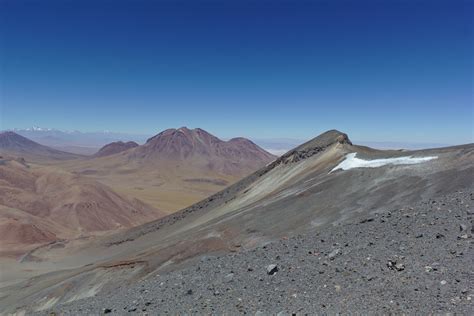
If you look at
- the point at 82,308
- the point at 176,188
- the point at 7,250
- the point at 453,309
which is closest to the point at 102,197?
the point at 7,250

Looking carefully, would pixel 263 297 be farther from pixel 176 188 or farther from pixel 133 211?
pixel 176 188

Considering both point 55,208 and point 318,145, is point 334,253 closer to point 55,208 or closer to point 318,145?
point 318,145

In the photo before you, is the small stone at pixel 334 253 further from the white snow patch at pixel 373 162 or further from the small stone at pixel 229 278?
the white snow patch at pixel 373 162

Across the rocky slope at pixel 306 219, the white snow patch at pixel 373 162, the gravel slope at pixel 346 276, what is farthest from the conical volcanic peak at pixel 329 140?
the gravel slope at pixel 346 276

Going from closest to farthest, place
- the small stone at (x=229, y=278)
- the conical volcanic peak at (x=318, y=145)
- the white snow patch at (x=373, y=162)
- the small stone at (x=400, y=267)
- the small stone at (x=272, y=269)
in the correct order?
the small stone at (x=400, y=267) → the small stone at (x=272, y=269) → the small stone at (x=229, y=278) → the white snow patch at (x=373, y=162) → the conical volcanic peak at (x=318, y=145)

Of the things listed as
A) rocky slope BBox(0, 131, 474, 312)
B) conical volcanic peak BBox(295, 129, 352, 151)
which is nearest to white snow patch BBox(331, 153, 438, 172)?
rocky slope BBox(0, 131, 474, 312)
